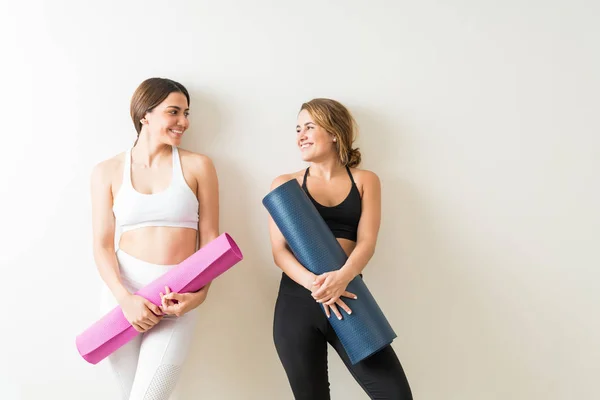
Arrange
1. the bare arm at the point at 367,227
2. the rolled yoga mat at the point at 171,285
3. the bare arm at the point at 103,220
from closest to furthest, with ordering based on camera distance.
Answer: the rolled yoga mat at the point at 171,285
the bare arm at the point at 367,227
the bare arm at the point at 103,220

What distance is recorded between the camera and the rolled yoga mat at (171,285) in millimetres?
1656

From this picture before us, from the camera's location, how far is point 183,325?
182cm

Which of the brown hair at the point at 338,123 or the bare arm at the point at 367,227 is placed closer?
the bare arm at the point at 367,227

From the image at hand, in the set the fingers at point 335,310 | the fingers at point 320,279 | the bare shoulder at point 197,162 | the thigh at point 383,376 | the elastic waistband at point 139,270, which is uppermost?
the bare shoulder at point 197,162

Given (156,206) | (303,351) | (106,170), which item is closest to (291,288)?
(303,351)

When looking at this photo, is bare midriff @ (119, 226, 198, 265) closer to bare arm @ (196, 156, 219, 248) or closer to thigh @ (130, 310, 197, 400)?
bare arm @ (196, 156, 219, 248)

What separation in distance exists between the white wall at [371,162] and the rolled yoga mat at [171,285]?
38 centimetres

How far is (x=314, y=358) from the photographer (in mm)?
1809

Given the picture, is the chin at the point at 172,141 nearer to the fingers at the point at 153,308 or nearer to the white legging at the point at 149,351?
the white legging at the point at 149,351

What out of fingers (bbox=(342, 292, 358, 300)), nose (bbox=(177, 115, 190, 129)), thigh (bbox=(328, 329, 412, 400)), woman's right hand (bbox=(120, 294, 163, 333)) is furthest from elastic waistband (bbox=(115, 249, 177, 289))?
Answer: thigh (bbox=(328, 329, 412, 400))

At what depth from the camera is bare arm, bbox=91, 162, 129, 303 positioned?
188 cm

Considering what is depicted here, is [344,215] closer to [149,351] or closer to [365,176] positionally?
[365,176]

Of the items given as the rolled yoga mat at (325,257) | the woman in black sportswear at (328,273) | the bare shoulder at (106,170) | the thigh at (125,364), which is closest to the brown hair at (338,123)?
the woman in black sportswear at (328,273)

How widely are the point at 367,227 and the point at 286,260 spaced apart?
0.32 m
